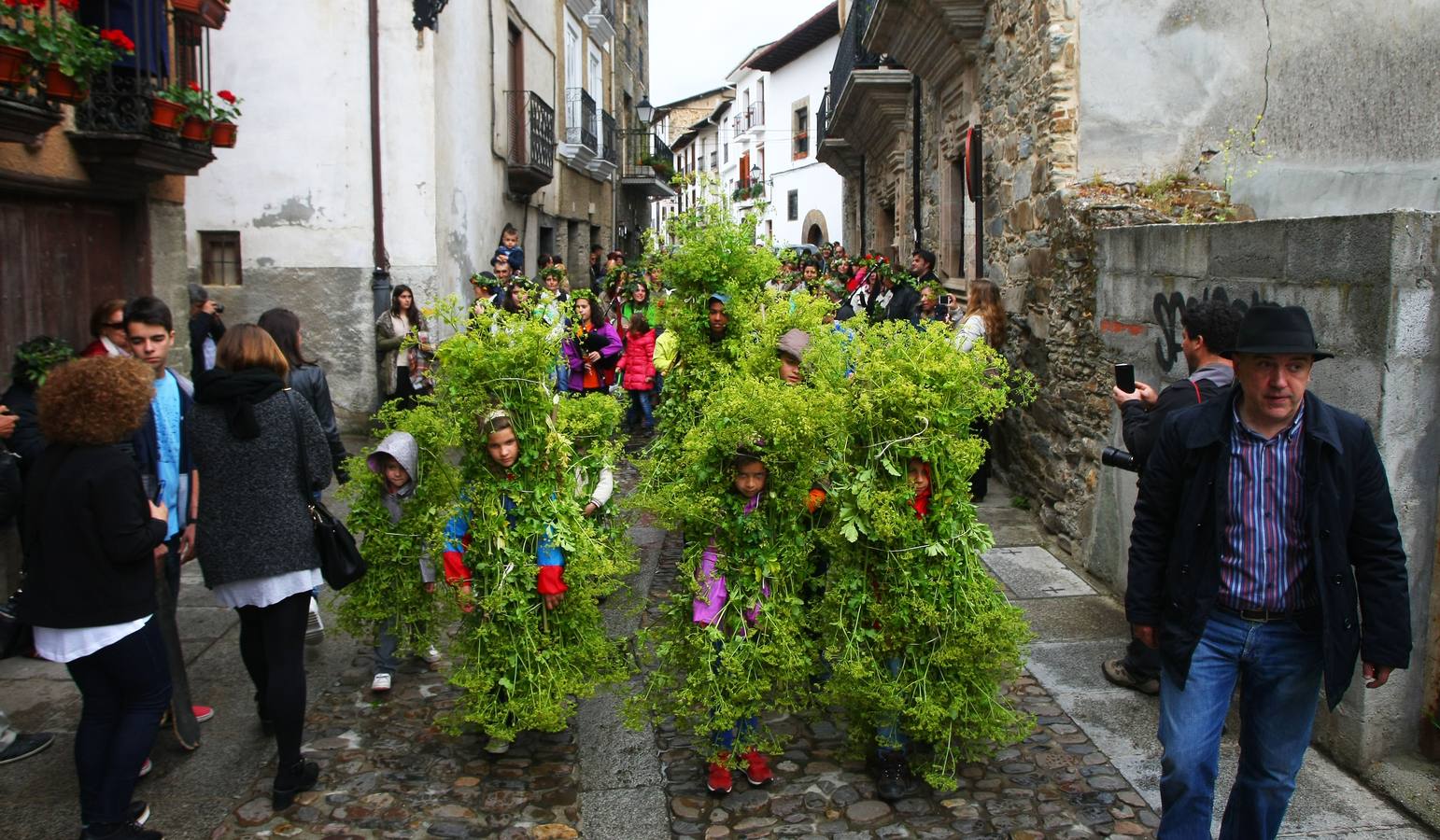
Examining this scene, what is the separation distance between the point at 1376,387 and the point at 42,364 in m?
5.56

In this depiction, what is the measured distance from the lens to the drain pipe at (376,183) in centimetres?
1173

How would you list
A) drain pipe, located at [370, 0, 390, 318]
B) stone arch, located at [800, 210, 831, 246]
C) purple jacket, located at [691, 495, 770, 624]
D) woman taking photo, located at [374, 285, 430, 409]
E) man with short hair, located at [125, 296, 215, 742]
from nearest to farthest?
purple jacket, located at [691, 495, 770, 624] < man with short hair, located at [125, 296, 215, 742] < woman taking photo, located at [374, 285, 430, 409] < drain pipe, located at [370, 0, 390, 318] < stone arch, located at [800, 210, 831, 246]

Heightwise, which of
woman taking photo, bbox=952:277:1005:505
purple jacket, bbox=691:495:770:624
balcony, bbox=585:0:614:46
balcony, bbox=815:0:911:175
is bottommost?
purple jacket, bbox=691:495:770:624

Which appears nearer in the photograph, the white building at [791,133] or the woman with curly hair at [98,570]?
the woman with curly hair at [98,570]

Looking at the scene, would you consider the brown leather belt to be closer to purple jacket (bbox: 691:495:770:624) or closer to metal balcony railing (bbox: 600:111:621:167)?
purple jacket (bbox: 691:495:770:624)

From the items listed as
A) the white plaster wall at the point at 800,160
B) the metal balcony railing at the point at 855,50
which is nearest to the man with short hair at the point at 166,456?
the metal balcony railing at the point at 855,50

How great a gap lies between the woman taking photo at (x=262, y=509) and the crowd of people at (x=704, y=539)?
0.4 inches

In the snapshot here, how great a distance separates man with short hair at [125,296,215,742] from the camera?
176 inches

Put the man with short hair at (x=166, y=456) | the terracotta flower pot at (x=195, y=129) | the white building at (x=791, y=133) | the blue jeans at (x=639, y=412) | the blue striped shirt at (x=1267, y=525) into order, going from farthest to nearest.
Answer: the white building at (x=791, y=133) → the blue jeans at (x=639, y=412) → the terracotta flower pot at (x=195, y=129) → the man with short hair at (x=166, y=456) → the blue striped shirt at (x=1267, y=525)

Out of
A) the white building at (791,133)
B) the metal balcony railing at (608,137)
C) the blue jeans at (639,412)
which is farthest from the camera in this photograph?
the white building at (791,133)

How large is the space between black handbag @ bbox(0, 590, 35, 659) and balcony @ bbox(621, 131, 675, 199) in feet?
81.7

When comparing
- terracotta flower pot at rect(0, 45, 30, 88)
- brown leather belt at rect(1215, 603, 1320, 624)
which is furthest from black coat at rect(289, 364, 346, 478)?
brown leather belt at rect(1215, 603, 1320, 624)

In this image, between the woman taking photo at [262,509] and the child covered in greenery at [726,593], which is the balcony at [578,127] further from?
the child covered in greenery at [726,593]

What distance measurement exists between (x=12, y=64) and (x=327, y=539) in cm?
354
